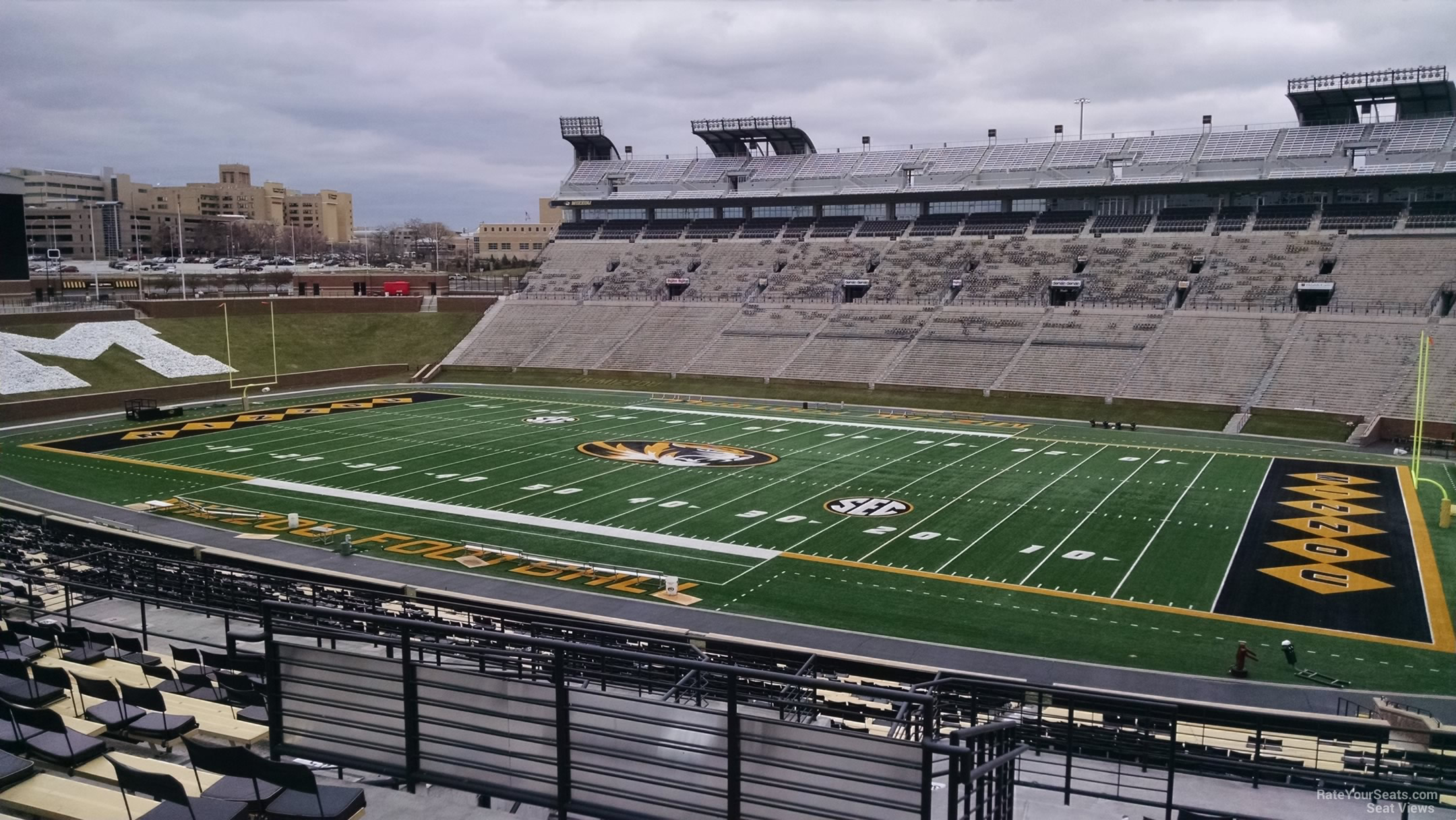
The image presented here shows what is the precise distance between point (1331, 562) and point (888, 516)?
11250 mm

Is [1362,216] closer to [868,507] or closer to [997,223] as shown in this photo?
[997,223]

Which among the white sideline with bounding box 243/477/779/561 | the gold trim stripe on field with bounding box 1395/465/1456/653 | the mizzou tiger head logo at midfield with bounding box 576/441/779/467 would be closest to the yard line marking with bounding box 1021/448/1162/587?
the white sideline with bounding box 243/477/779/561

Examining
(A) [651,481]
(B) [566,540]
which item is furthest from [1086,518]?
(B) [566,540]

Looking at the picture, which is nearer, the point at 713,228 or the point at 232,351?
the point at 232,351

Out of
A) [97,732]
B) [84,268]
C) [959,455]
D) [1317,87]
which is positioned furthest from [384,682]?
[84,268]

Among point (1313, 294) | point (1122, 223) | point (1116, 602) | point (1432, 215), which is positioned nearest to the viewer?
point (1116, 602)

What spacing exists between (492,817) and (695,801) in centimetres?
146

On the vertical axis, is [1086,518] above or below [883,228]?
below

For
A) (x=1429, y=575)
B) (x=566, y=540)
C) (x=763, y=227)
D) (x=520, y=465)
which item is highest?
(x=763, y=227)

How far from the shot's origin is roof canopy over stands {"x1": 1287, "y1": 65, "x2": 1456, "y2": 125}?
6444 centimetres

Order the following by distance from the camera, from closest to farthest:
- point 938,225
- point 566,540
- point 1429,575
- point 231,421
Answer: point 1429,575 → point 566,540 → point 231,421 → point 938,225

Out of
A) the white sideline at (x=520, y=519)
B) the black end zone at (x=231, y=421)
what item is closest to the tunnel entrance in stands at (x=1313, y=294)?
the white sideline at (x=520, y=519)

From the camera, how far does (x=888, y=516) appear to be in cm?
2894

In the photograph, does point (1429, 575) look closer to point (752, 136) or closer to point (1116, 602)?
point (1116, 602)
